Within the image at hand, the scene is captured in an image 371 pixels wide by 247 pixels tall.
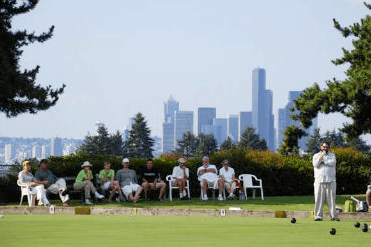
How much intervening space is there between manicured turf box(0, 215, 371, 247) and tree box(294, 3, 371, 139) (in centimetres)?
1251

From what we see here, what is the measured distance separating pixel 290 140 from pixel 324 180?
16481 mm

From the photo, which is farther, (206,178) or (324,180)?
(206,178)

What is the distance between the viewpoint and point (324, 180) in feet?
64.5

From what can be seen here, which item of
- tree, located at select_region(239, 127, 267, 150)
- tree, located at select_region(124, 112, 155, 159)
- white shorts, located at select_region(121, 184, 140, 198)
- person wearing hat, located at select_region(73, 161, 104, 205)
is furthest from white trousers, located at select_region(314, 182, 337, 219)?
tree, located at select_region(239, 127, 267, 150)

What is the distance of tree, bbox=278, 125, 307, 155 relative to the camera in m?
35.8

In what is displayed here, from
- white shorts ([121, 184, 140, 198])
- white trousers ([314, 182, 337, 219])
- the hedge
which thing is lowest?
white trousers ([314, 182, 337, 219])

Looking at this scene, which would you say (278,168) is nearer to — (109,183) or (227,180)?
(227,180)

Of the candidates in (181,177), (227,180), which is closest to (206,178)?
(227,180)

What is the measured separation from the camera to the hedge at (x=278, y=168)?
31016mm

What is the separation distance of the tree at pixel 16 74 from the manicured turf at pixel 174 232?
1517cm

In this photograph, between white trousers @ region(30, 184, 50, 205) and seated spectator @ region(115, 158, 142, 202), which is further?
seated spectator @ region(115, 158, 142, 202)

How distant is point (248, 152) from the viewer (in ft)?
111

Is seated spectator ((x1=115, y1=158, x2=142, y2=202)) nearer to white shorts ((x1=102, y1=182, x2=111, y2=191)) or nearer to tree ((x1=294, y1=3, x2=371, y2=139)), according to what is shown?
white shorts ((x1=102, y1=182, x2=111, y2=191))


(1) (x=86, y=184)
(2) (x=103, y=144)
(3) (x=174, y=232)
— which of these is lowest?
(3) (x=174, y=232)
